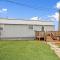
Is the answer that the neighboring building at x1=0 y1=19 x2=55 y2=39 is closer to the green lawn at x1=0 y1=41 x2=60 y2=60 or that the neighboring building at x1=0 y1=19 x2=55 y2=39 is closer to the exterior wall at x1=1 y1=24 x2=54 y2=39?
the exterior wall at x1=1 y1=24 x2=54 y2=39

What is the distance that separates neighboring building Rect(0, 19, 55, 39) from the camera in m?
31.3

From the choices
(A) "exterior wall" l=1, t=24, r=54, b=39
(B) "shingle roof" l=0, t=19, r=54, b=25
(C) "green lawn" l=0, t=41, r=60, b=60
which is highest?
(B) "shingle roof" l=0, t=19, r=54, b=25

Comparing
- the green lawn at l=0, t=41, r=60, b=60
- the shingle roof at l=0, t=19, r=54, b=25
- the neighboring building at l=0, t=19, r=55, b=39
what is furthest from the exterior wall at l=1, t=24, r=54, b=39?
the green lawn at l=0, t=41, r=60, b=60

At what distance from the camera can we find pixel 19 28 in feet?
106

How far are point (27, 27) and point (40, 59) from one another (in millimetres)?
18496

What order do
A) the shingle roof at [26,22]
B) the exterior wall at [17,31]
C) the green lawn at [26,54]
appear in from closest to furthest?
the green lawn at [26,54], the exterior wall at [17,31], the shingle roof at [26,22]

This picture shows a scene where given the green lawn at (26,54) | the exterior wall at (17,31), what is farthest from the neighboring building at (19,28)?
the green lawn at (26,54)

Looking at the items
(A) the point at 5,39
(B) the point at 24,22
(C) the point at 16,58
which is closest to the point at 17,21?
(B) the point at 24,22

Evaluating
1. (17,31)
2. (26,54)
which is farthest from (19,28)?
(26,54)

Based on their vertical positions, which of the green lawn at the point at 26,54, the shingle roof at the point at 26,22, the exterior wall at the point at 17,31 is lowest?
the green lawn at the point at 26,54

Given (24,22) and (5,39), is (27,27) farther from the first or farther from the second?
(5,39)

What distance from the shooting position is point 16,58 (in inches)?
583

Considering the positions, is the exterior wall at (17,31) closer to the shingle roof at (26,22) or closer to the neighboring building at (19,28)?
the neighboring building at (19,28)

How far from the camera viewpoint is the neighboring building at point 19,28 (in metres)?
31.3
